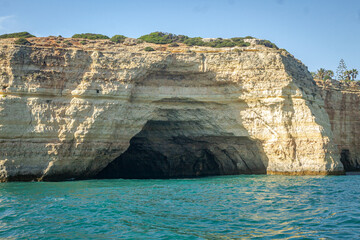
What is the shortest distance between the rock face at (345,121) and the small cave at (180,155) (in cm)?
1175

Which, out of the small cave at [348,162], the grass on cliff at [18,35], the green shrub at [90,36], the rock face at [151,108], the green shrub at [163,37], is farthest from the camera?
the green shrub at [163,37]

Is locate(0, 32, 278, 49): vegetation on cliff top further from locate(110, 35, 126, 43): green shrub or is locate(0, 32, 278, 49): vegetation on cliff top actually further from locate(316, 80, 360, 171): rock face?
locate(316, 80, 360, 171): rock face

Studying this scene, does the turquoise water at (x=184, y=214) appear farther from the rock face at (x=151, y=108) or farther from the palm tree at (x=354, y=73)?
the palm tree at (x=354, y=73)

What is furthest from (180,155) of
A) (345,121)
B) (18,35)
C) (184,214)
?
(18,35)

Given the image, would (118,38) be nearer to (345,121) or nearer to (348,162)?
(345,121)

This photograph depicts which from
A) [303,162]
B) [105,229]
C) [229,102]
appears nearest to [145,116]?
[229,102]

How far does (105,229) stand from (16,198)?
21.4 ft

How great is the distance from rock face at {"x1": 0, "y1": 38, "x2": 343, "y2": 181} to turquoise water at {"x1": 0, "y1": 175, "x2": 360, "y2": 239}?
5719 millimetres

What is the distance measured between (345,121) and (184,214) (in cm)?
2734

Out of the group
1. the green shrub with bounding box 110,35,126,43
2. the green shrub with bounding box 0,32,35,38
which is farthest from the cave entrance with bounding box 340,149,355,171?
the green shrub with bounding box 0,32,35,38

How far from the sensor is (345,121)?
3325 cm

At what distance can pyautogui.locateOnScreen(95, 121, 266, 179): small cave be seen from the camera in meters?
25.4

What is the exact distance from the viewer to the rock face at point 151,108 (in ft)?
68.4

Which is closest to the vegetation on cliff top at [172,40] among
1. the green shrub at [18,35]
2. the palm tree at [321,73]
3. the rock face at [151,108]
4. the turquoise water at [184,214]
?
the green shrub at [18,35]
